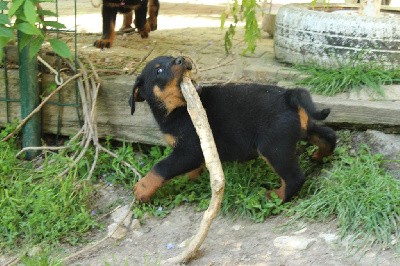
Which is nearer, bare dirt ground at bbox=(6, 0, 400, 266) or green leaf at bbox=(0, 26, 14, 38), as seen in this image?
bare dirt ground at bbox=(6, 0, 400, 266)

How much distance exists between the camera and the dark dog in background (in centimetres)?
595

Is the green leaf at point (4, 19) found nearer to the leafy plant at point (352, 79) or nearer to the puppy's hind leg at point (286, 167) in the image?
the puppy's hind leg at point (286, 167)

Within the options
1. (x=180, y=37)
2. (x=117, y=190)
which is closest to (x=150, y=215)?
(x=117, y=190)

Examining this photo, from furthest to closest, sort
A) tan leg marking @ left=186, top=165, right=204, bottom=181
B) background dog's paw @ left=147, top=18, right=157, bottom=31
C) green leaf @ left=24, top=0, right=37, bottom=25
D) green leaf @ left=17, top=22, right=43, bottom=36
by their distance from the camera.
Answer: background dog's paw @ left=147, top=18, right=157, bottom=31 → tan leg marking @ left=186, top=165, right=204, bottom=181 → green leaf @ left=17, top=22, right=43, bottom=36 → green leaf @ left=24, top=0, right=37, bottom=25

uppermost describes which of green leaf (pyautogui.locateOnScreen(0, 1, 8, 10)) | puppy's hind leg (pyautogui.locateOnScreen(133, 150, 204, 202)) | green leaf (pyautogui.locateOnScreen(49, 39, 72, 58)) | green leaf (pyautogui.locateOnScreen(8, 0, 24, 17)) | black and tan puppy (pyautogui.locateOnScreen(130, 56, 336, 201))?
green leaf (pyautogui.locateOnScreen(8, 0, 24, 17))

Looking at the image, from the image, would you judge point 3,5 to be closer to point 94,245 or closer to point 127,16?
A: point 94,245

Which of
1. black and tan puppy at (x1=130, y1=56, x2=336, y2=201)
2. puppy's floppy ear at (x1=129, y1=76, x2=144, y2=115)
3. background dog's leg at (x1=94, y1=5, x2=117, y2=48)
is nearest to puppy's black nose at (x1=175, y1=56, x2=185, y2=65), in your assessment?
black and tan puppy at (x1=130, y1=56, x2=336, y2=201)

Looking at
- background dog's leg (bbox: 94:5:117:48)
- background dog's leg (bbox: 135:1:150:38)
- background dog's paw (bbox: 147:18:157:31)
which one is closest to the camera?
background dog's leg (bbox: 94:5:117:48)

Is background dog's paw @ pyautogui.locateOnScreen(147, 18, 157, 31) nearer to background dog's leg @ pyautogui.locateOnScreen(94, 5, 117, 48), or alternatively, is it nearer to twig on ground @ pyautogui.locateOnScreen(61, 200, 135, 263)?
background dog's leg @ pyautogui.locateOnScreen(94, 5, 117, 48)

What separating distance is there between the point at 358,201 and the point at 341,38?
142 centimetres

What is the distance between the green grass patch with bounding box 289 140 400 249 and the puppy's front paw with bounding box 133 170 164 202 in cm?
85

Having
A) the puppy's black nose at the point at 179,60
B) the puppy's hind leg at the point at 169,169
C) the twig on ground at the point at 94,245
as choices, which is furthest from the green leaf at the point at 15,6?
the twig on ground at the point at 94,245

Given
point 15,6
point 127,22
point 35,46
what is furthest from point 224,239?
point 127,22

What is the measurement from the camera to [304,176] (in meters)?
3.88
